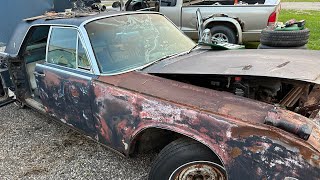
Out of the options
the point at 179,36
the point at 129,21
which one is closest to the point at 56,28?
the point at 129,21

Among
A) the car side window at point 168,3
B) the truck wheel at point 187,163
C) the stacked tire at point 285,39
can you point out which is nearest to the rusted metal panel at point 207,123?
the truck wheel at point 187,163

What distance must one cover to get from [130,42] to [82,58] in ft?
1.81

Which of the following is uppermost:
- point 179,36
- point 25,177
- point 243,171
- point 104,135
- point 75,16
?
point 75,16

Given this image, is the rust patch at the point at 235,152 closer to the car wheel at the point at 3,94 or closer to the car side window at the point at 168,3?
the car wheel at the point at 3,94

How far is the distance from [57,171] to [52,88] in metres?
0.94

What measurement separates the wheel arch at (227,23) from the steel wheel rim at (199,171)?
18.1 feet

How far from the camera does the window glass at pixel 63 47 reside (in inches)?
136

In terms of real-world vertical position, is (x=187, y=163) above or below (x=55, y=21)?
below

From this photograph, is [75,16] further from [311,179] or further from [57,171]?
[311,179]

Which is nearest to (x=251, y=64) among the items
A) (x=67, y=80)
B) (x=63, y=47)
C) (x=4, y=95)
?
(x=67, y=80)

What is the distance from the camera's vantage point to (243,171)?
2168mm

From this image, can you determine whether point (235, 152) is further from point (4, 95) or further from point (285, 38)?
point (4, 95)

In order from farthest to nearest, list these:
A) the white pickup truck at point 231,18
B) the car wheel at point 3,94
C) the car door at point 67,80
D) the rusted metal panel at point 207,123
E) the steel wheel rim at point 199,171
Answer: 1. the white pickup truck at point 231,18
2. the car wheel at point 3,94
3. the car door at point 67,80
4. the steel wheel rim at point 199,171
5. the rusted metal panel at point 207,123

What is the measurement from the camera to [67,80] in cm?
337
